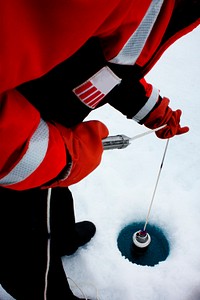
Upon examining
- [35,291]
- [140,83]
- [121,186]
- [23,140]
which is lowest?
[121,186]

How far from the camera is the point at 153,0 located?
2.07 ft

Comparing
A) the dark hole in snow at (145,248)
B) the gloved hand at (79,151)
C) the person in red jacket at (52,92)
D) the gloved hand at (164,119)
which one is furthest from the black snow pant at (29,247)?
the gloved hand at (164,119)

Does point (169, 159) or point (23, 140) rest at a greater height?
point (23, 140)

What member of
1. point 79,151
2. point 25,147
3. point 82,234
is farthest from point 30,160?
point 82,234

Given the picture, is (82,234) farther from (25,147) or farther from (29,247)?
(25,147)

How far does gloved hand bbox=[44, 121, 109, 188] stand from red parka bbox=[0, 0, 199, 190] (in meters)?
0.01

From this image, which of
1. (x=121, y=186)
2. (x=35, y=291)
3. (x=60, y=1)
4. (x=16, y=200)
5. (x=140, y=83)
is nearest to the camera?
(x=60, y=1)

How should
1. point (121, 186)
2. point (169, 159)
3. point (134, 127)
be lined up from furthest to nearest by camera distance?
point (134, 127)
point (169, 159)
point (121, 186)

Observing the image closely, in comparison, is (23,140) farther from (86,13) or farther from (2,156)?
(86,13)

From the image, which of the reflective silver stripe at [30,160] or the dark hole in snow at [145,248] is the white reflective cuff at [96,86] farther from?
the dark hole in snow at [145,248]

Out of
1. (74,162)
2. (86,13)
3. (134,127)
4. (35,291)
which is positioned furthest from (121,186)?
(86,13)

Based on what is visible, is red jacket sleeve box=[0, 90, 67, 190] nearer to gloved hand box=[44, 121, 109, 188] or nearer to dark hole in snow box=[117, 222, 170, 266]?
gloved hand box=[44, 121, 109, 188]

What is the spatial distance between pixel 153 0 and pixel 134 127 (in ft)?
4.31

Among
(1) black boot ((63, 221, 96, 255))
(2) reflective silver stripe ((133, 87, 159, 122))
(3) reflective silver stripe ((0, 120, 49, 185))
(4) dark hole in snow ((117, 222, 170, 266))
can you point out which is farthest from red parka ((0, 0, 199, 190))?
(4) dark hole in snow ((117, 222, 170, 266))
